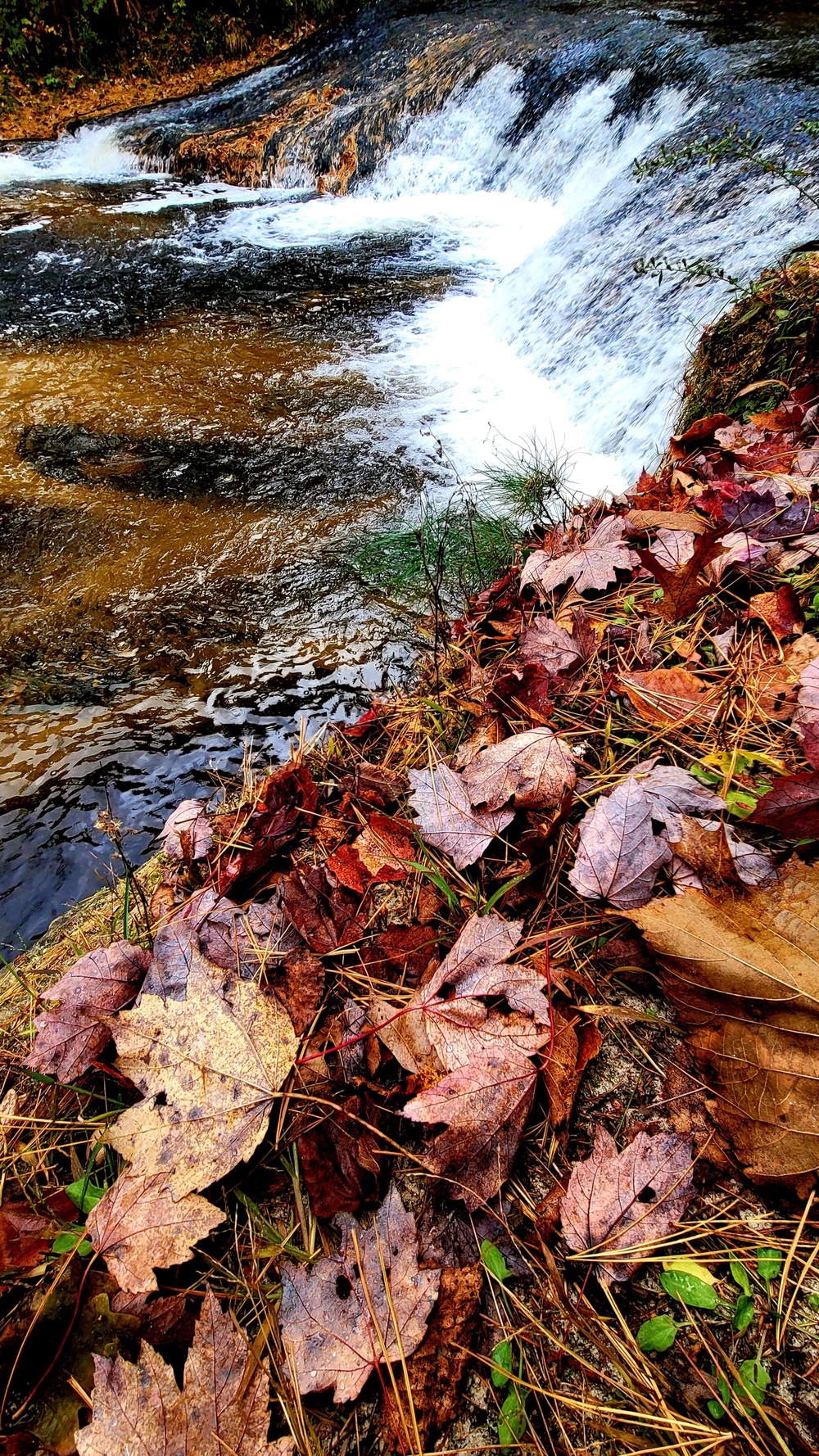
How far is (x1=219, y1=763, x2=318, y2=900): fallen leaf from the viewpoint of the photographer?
142cm

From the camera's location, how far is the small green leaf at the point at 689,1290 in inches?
29.5

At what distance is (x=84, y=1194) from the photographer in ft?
3.15

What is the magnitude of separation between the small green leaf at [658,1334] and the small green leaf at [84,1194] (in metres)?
0.73

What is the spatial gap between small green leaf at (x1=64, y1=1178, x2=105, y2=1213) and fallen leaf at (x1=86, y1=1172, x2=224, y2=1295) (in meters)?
0.03

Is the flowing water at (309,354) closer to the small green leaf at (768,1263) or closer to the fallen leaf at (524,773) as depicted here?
the fallen leaf at (524,773)

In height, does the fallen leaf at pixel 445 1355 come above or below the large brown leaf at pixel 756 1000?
below

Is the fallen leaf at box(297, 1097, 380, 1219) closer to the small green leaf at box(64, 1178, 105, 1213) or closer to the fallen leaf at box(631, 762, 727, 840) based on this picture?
the small green leaf at box(64, 1178, 105, 1213)

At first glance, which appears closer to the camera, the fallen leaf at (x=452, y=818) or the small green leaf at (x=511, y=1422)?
the small green leaf at (x=511, y=1422)

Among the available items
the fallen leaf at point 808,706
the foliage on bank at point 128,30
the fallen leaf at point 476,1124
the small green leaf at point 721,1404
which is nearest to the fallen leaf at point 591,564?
the fallen leaf at point 808,706

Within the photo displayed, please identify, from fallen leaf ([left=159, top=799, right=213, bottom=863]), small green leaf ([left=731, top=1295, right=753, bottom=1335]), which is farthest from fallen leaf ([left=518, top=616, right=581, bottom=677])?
small green leaf ([left=731, top=1295, right=753, bottom=1335])

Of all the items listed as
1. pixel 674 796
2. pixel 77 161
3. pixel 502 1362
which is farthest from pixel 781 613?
pixel 77 161

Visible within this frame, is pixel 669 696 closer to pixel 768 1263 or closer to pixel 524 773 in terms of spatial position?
pixel 524 773

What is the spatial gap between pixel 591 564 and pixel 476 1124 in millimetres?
1442

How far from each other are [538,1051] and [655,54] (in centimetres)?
1053
